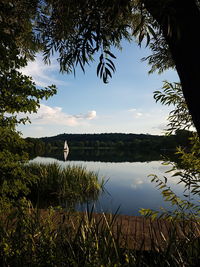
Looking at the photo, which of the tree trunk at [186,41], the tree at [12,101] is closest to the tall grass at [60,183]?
the tree at [12,101]

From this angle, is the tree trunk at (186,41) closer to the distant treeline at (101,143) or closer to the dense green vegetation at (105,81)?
the dense green vegetation at (105,81)

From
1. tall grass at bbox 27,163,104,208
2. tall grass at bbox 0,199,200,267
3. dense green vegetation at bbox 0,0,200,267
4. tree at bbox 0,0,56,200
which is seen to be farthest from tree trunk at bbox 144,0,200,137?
tall grass at bbox 27,163,104,208

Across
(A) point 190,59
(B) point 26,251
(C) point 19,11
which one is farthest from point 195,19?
(C) point 19,11

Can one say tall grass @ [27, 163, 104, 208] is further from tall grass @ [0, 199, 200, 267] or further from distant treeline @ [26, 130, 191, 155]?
distant treeline @ [26, 130, 191, 155]

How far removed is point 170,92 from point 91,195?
33.6 feet

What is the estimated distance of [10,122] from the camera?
4.37 meters

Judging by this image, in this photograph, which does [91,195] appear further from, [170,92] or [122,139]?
[122,139]

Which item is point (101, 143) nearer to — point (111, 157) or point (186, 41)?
point (111, 157)

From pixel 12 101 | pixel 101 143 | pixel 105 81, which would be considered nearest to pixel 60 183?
pixel 12 101

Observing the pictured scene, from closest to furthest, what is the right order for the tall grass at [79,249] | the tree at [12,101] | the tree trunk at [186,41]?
the tree trunk at [186,41], the tall grass at [79,249], the tree at [12,101]

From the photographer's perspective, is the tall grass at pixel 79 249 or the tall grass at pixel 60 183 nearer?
the tall grass at pixel 79 249

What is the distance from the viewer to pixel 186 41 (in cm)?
245

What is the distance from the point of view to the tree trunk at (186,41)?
2408mm

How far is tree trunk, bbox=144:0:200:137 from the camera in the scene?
2.41m
